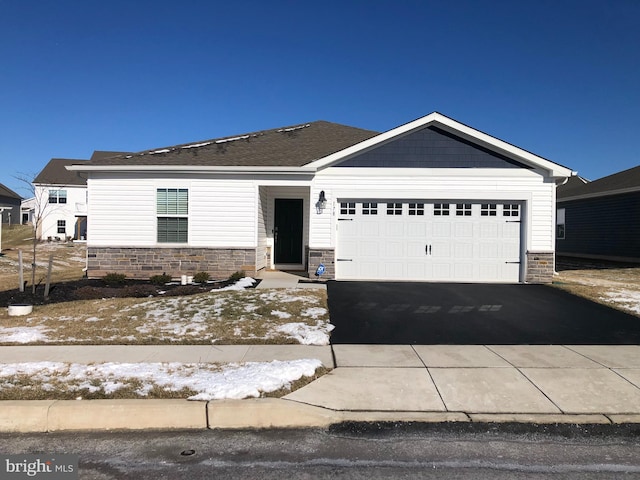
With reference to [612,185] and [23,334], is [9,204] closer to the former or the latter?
[23,334]

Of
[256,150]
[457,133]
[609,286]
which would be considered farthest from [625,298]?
[256,150]

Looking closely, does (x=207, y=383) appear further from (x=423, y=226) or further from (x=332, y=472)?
(x=423, y=226)

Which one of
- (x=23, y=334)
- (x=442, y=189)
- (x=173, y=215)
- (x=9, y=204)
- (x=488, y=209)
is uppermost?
(x=9, y=204)

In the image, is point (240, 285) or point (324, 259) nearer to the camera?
point (240, 285)

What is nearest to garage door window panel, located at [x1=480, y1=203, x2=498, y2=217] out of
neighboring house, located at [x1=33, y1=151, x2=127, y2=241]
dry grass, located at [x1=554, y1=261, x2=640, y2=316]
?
dry grass, located at [x1=554, y1=261, x2=640, y2=316]

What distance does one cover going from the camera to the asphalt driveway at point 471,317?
6.51 m

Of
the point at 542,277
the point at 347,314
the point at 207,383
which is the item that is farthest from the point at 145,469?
the point at 542,277

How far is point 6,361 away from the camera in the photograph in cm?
522

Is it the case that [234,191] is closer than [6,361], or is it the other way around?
[6,361]

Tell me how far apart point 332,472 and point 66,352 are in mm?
4344

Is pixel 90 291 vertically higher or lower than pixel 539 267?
lower

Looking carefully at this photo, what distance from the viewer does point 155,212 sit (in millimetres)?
12227

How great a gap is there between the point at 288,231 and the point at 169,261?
164 inches

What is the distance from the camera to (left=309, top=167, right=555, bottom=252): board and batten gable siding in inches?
465
